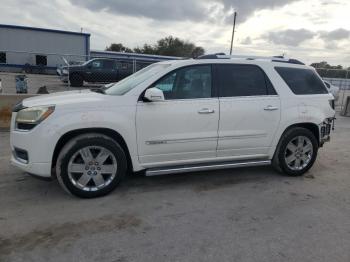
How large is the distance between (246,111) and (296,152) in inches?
47.1

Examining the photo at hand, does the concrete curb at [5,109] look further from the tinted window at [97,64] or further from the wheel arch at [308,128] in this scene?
the tinted window at [97,64]

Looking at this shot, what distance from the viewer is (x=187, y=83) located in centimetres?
481

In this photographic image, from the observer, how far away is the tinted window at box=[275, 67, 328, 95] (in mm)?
5461

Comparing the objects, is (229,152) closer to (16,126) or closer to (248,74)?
(248,74)

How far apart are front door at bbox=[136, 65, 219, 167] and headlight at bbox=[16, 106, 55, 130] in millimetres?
1079

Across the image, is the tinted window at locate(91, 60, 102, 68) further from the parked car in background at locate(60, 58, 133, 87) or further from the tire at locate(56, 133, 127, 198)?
the tire at locate(56, 133, 127, 198)

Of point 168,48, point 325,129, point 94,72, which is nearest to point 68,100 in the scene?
point 325,129

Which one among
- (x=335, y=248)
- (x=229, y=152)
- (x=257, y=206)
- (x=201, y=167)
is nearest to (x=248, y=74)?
(x=229, y=152)

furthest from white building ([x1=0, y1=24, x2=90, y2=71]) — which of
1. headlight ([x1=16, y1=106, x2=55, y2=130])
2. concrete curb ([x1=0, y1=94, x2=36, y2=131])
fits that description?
headlight ([x1=16, y1=106, x2=55, y2=130])

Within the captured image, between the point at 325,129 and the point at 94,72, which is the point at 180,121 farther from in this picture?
the point at 94,72

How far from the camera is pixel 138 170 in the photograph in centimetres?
466

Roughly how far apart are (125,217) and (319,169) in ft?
12.2

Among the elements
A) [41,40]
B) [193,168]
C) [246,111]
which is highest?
[41,40]

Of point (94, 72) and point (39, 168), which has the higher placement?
point (94, 72)
